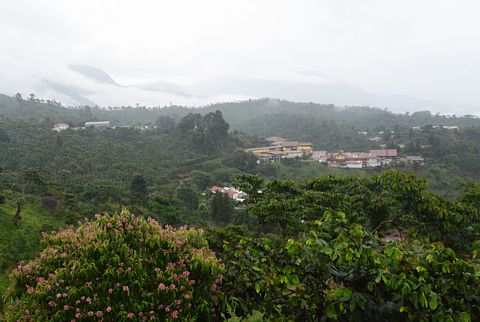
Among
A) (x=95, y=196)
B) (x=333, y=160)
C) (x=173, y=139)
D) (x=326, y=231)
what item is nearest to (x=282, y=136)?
(x=333, y=160)

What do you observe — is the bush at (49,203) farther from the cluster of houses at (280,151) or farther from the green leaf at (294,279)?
the cluster of houses at (280,151)

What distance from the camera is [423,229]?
29.0 feet

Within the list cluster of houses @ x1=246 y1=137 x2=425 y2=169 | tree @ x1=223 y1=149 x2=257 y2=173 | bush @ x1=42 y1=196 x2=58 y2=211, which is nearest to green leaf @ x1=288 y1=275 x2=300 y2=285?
bush @ x1=42 y1=196 x2=58 y2=211

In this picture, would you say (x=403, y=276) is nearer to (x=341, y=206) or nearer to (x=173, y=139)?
(x=341, y=206)

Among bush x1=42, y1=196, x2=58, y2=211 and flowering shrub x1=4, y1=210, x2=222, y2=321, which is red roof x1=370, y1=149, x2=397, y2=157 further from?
flowering shrub x1=4, y1=210, x2=222, y2=321

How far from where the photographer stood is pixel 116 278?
3355 mm

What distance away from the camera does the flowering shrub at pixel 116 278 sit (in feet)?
10.6

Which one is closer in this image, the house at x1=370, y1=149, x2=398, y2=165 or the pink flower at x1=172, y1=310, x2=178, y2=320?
the pink flower at x1=172, y1=310, x2=178, y2=320

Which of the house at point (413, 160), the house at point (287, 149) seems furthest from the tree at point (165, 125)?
the house at point (413, 160)

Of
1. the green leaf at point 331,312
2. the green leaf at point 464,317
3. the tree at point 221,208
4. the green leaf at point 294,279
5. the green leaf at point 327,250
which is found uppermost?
the green leaf at point 327,250

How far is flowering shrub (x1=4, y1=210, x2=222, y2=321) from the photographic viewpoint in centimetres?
324

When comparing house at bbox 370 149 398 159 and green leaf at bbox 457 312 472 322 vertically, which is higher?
green leaf at bbox 457 312 472 322

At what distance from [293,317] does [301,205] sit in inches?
315

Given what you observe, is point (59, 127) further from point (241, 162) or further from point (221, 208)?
point (221, 208)
